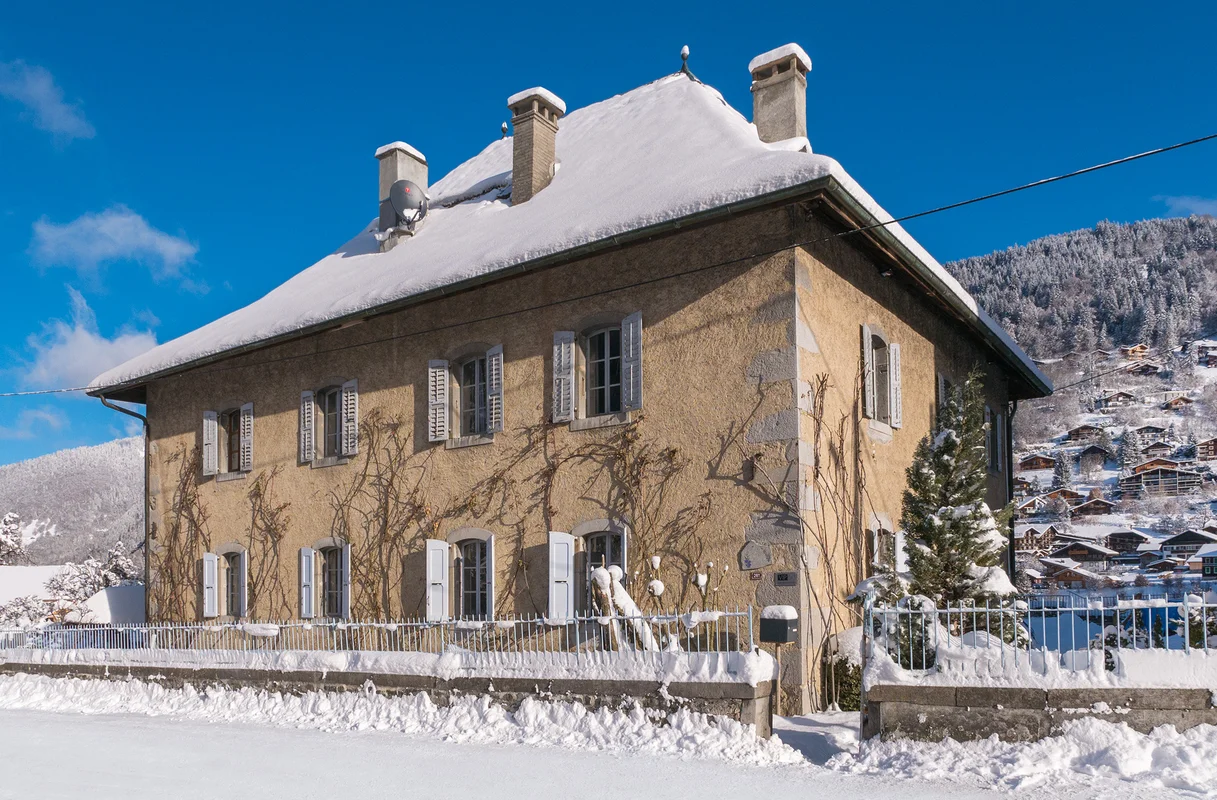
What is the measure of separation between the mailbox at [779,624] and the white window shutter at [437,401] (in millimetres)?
5236

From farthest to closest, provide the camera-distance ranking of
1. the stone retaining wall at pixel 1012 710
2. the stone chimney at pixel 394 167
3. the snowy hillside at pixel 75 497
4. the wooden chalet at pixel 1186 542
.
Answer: the snowy hillside at pixel 75 497 < the wooden chalet at pixel 1186 542 < the stone chimney at pixel 394 167 < the stone retaining wall at pixel 1012 710

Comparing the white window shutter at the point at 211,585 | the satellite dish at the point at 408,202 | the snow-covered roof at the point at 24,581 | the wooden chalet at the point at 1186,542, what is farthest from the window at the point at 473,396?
the wooden chalet at the point at 1186,542

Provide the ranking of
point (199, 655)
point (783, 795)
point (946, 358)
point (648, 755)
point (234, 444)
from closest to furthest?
point (783, 795)
point (648, 755)
point (199, 655)
point (946, 358)
point (234, 444)

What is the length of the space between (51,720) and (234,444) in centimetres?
578

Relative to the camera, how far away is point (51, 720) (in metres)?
12.4

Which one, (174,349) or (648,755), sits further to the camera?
(174,349)

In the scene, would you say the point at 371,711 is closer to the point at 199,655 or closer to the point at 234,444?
the point at 199,655

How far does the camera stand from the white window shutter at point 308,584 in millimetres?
15281

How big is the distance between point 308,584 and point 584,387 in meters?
5.48

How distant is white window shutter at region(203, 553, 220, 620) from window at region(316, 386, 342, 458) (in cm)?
285

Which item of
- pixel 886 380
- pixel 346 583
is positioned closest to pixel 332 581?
pixel 346 583

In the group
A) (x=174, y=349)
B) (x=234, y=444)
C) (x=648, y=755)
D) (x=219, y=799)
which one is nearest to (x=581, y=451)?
(x=648, y=755)

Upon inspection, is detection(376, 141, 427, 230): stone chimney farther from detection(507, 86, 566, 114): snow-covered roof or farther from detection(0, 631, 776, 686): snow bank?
detection(0, 631, 776, 686): snow bank

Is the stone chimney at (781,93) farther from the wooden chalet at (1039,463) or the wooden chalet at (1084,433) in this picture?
the wooden chalet at (1084,433)
